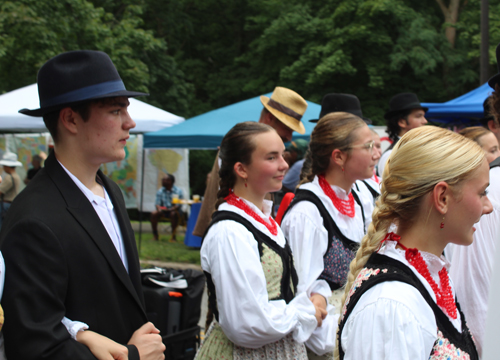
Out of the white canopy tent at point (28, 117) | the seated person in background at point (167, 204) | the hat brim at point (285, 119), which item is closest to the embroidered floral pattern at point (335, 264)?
the hat brim at point (285, 119)

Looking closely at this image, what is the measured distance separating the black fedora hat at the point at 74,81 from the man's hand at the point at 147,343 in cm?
86

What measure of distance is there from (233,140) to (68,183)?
42.2 inches

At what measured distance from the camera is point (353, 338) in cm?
139

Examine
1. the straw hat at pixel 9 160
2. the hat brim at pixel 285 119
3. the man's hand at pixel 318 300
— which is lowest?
the straw hat at pixel 9 160

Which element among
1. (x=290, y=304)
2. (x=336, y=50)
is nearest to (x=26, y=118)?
(x=290, y=304)

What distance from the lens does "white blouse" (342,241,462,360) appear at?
1.32 metres

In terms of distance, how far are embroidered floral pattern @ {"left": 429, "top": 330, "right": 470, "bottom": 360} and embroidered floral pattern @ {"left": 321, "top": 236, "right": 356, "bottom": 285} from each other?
1.32 m

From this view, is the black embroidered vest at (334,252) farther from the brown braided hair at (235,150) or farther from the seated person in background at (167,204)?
the seated person in background at (167,204)

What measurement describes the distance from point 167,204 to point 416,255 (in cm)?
1156

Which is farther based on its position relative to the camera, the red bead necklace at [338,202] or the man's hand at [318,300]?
the red bead necklace at [338,202]

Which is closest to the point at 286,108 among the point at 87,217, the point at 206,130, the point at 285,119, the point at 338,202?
the point at 285,119

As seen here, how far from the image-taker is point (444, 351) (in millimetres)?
1370

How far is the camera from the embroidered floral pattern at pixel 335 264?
8.91ft

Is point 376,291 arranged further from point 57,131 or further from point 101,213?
point 57,131
